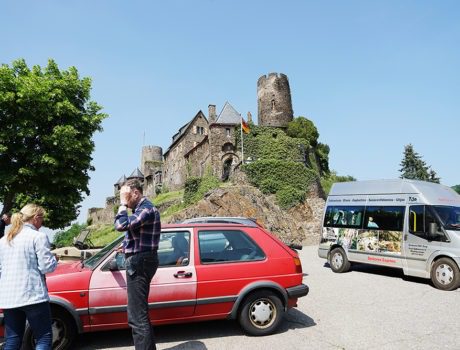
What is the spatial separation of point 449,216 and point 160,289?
7995mm

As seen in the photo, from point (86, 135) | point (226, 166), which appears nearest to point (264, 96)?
point (226, 166)

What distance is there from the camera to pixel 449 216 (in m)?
9.17

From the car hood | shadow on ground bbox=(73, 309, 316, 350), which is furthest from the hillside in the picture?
the car hood

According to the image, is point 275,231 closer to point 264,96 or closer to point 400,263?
point 400,263

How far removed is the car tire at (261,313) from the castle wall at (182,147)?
4392 cm

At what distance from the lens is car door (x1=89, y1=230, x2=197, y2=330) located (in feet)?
15.4

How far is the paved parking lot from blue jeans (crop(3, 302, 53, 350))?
133 centimetres

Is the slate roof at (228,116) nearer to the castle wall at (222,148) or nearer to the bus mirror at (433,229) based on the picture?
the castle wall at (222,148)

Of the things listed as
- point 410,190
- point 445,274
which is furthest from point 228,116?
point 445,274

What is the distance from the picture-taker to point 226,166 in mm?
34219

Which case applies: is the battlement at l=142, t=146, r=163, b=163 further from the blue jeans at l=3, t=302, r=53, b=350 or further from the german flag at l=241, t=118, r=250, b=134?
the blue jeans at l=3, t=302, r=53, b=350

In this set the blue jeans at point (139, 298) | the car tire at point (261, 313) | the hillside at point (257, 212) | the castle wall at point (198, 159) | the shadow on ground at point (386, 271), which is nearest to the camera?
the blue jeans at point (139, 298)

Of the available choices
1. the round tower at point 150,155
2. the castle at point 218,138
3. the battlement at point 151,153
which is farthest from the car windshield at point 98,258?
the battlement at point 151,153

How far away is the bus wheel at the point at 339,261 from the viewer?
1120cm
